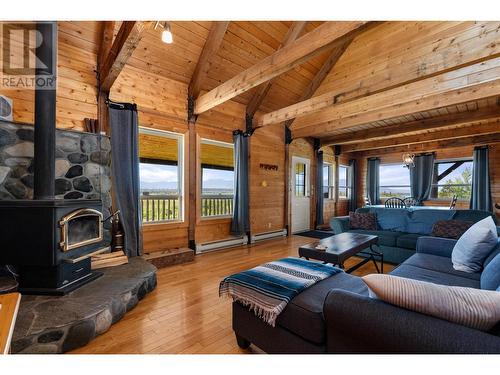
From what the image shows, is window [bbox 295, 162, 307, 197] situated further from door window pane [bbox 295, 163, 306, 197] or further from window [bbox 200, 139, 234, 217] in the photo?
window [bbox 200, 139, 234, 217]

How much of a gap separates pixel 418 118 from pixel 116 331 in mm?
6384

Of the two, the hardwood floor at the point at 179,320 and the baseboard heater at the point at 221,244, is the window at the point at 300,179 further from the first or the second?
the hardwood floor at the point at 179,320

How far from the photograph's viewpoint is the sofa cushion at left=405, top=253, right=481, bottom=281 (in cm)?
198

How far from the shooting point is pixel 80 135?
2.77 m

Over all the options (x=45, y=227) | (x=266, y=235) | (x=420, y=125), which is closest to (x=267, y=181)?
(x=266, y=235)

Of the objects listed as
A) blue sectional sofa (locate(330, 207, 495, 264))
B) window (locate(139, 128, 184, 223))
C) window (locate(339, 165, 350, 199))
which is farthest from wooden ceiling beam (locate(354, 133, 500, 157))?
window (locate(139, 128, 184, 223))

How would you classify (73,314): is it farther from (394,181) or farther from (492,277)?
(394,181)

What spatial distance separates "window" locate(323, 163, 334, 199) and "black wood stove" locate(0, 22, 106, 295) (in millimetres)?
6735

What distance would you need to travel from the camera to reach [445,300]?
966 millimetres

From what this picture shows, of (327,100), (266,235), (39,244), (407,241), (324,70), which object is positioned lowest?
(266,235)

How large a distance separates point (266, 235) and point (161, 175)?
2.63 metres

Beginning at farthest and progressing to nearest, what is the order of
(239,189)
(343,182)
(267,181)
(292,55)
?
(343,182) < (267,181) < (239,189) < (292,55)
